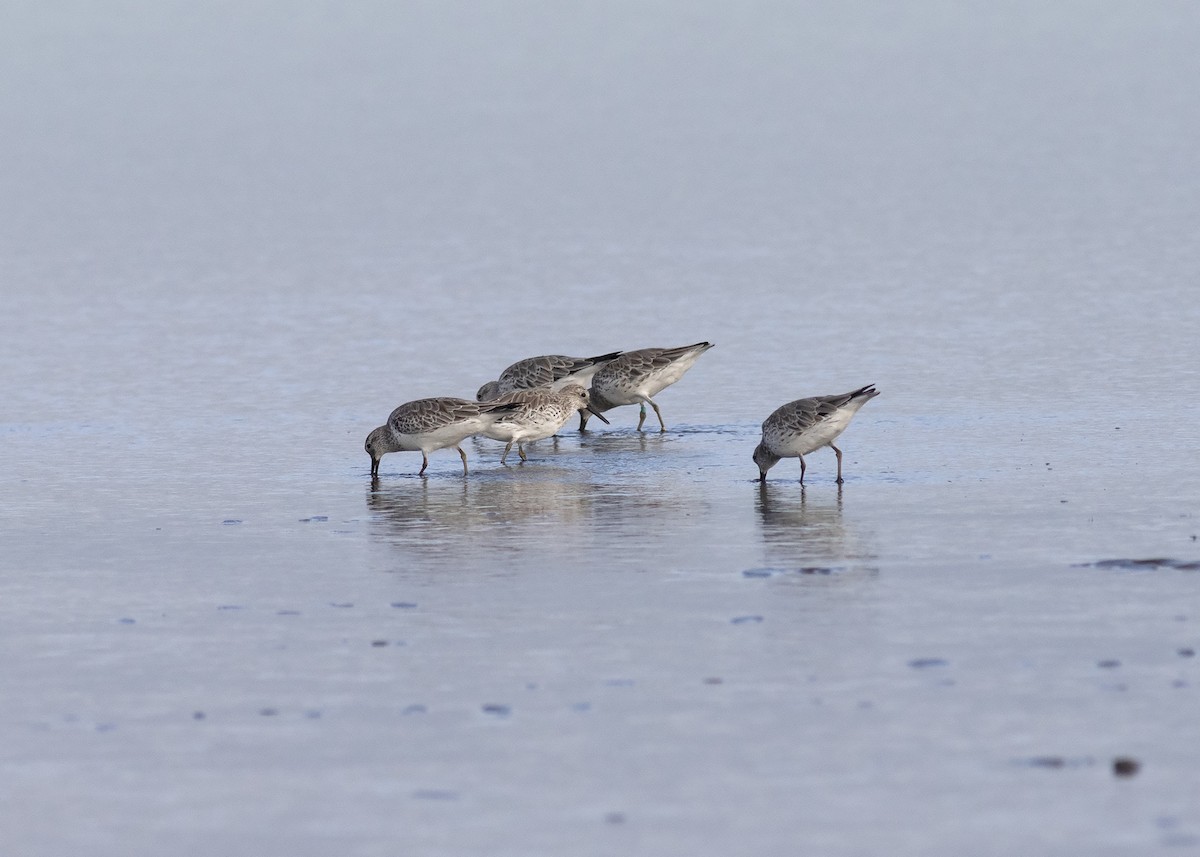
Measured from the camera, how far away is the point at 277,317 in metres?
37.2

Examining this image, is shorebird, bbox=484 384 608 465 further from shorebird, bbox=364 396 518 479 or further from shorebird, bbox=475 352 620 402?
shorebird, bbox=475 352 620 402

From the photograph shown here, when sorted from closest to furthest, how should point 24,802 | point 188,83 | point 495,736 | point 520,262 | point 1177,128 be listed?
point 24,802 → point 495,736 → point 520,262 → point 1177,128 → point 188,83

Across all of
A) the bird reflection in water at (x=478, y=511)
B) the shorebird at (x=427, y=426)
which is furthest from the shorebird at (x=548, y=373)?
the bird reflection in water at (x=478, y=511)

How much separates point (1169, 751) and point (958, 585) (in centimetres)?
420

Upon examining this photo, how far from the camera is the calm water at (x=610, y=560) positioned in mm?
10133

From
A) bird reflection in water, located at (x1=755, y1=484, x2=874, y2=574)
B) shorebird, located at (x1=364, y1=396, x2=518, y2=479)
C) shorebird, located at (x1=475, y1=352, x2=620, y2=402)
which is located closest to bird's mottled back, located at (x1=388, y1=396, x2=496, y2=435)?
shorebird, located at (x1=364, y1=396, x2=518, y2=479)

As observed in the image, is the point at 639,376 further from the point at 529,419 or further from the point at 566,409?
the point at 529,419

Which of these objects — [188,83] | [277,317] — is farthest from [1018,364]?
[188,83]

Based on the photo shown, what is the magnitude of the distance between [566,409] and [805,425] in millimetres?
3990

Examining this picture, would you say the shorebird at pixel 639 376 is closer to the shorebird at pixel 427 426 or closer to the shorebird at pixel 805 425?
the shorebird at pixel 427 426

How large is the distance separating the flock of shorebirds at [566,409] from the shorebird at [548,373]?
1 centimetres

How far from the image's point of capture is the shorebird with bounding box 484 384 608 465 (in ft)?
72.8

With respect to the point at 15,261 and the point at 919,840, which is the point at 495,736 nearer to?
the point at 919,840

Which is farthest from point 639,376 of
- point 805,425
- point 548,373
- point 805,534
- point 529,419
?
point 805,534
